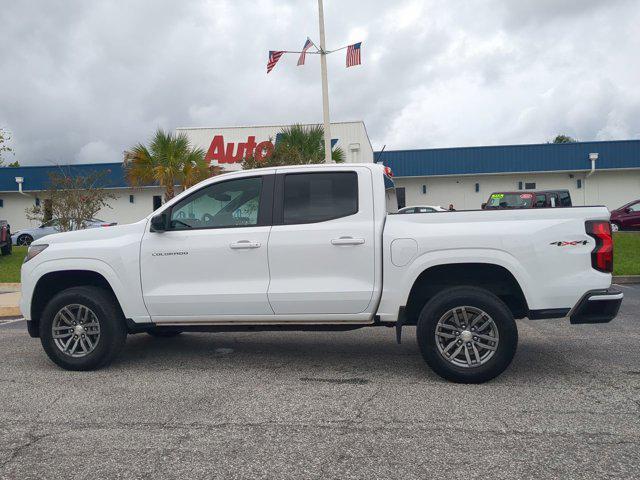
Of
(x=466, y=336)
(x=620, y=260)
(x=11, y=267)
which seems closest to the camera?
(x=466, y=336)

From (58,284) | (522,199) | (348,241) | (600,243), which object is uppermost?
(522,199)

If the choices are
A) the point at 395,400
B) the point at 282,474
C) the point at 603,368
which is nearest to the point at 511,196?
the point at 603,368

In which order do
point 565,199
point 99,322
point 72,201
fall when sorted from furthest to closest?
point 565,199, point 72,201, point 99,322

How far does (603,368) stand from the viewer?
5340 mm

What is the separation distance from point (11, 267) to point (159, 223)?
13.3 m

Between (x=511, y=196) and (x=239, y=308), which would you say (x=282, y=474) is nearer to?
(x=239, y=308)

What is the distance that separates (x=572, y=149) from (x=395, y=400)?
31760mm

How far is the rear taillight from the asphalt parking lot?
3.41ft

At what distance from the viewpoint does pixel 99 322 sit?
5.45 m

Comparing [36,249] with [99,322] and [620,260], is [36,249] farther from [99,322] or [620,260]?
[620,260]

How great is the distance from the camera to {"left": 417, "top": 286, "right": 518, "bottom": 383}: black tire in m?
4.74

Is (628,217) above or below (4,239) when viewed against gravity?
below

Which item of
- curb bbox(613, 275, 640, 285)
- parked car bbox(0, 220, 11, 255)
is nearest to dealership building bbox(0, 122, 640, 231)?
parked car bbox(0, 220, 11, 255)

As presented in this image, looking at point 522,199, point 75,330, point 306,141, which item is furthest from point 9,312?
point 522,199
